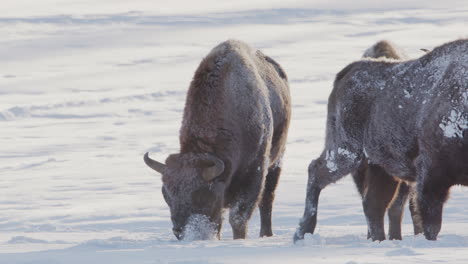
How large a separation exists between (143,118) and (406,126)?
53.4 ft

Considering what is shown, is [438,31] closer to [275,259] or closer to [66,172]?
[66,172]

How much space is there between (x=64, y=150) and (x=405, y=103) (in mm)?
13128

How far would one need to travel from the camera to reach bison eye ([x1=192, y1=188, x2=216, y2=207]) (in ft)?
28.6

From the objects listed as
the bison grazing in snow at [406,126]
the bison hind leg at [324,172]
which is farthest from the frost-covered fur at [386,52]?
the bison hind leg at [324,172]

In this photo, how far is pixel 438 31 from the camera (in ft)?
111

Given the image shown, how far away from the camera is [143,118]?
24.2 meters

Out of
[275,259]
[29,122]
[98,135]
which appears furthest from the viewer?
[29,122]

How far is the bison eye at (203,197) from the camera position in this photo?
8711 millimetres

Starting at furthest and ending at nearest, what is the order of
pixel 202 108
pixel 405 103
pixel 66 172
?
1. pixel 66 172
2. pixel 202 108
3. pixel 405 103

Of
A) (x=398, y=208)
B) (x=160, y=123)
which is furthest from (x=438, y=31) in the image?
(x=398, y=208)

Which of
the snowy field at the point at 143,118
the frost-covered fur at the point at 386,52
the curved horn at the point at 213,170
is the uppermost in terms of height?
the frost-covered fur at the point at 386,52

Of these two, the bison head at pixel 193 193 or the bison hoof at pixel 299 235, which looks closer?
the bison head at pixel 193 193

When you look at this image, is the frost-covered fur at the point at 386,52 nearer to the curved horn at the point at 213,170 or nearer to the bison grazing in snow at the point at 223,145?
the bison grazing in snow at the point at 223,145

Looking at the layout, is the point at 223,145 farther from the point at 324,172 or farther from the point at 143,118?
the point at 143,118
